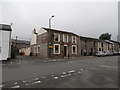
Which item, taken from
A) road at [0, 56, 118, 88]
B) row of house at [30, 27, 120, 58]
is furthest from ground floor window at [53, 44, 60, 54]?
road at [0, 56, 118, 88]

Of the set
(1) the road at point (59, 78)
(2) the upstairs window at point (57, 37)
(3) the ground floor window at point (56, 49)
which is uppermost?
(2) the upstairs window at point (57, 37)

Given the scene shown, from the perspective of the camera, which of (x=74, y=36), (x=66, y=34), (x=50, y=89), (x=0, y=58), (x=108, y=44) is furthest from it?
(x=108, y=44)

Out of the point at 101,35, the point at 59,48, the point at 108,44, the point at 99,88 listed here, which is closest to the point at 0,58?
the point at 59,48

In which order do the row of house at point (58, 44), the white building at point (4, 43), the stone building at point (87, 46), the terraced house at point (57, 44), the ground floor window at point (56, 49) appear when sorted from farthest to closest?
the stone building at point (87, 46)
the ground floor window at point (56, 49)
the row of house at point (58, 44)
the terraced house at point (57, 44)
the white building at point (4, 43)

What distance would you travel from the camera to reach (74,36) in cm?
2641

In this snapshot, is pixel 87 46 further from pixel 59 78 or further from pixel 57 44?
pixel 59 78

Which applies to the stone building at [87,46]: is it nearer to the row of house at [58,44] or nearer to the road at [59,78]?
the row of house at [58,44]

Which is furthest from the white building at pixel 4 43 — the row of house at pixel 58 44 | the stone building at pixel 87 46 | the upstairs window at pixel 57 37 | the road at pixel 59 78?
the stone building at pixel 87 46

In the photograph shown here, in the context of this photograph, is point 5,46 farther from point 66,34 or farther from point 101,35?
point 101,35

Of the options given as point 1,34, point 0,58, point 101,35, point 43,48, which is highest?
point 101,35

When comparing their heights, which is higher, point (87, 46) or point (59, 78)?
point (87, 46)

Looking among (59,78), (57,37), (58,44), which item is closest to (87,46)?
(58,44)

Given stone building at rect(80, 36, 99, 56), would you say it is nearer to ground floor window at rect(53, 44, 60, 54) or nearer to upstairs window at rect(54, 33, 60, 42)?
upstairs window at rect(54, 33, 60, 42)

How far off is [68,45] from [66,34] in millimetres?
2916
